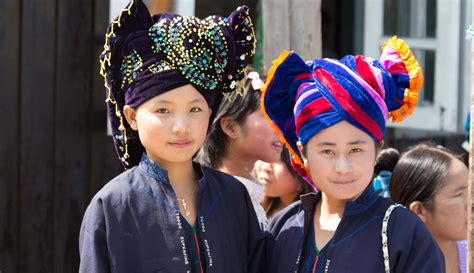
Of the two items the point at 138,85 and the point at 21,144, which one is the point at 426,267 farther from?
the point at 21,144

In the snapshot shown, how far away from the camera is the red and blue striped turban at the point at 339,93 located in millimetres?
2734

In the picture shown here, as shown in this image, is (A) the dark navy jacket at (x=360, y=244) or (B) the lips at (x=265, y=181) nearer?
(A) the dark navy jacket at (x=360, y=244)

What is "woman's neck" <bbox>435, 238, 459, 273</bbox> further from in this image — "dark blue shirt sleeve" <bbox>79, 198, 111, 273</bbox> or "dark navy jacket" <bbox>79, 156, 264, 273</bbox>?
"dark blue shirt sleeve" <bbox>79, 198, 111, 273</bbox>

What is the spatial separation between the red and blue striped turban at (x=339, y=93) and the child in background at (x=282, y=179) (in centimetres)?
90

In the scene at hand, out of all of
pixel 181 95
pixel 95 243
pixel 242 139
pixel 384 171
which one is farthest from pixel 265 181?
pixel 95 243

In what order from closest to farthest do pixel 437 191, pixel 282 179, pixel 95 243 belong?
pixel 95 243 < pixel 437 191 < pixel 282 179

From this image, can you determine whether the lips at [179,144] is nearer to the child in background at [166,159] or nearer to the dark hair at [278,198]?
the child in background at [166,159]

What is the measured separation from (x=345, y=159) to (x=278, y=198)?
4.64 feet

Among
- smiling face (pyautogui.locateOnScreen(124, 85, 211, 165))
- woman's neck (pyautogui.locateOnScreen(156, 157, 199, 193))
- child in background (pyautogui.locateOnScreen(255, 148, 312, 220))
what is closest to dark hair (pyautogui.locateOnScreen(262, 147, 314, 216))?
child in background (pyautogui.locateOnScreen(255, 148, 312, 220))

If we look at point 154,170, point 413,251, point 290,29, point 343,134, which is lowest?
point 413,251

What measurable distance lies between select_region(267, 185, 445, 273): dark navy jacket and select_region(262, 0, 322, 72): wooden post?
1.55 meters

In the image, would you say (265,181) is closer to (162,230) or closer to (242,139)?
(242,139)

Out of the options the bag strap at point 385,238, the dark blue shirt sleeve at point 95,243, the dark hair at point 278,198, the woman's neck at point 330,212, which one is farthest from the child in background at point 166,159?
the dark hair at point 278,198

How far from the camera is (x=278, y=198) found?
413 cm
